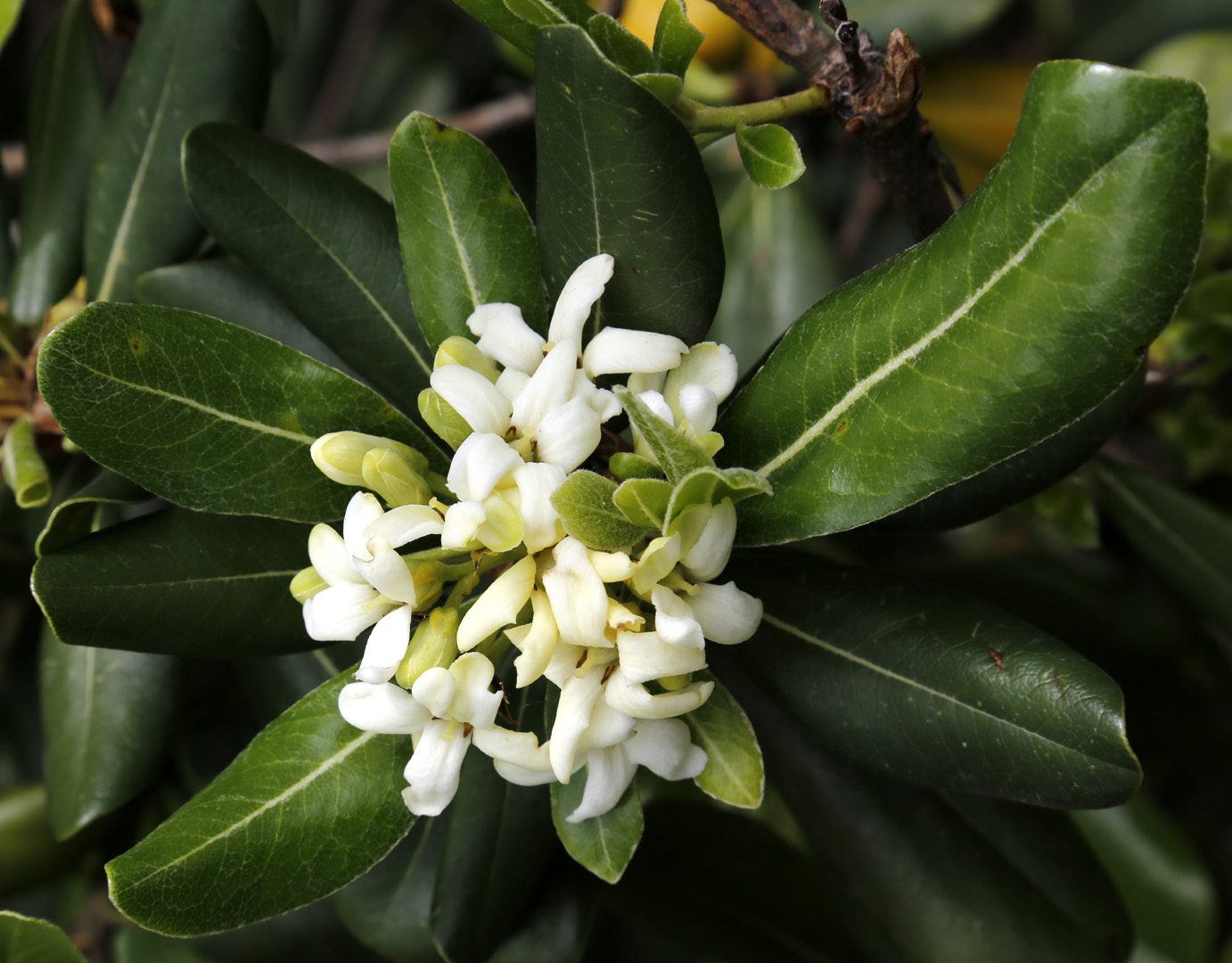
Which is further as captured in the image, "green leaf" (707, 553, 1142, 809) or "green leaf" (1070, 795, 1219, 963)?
"green leaf" (1070, 795, 1219, 963)

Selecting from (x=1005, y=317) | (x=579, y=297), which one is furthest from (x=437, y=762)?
(x=1005, y=317)

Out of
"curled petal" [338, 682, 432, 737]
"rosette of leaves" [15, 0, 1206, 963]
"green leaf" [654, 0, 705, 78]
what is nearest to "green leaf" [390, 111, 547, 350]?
"rosette of leaves" [15, 0, 1206, 963]

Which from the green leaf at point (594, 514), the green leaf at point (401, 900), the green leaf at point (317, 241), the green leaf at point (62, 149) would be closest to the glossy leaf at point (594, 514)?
the green leaf at point (594, 514)

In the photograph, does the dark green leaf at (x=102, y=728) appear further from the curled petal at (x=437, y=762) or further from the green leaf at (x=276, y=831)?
the curled petal at (x=437, y=762)

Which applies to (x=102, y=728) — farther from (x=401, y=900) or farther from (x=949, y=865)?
(x=949, y=865)

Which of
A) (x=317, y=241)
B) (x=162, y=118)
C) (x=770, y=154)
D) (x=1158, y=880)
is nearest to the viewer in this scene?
(x=770, y=154)

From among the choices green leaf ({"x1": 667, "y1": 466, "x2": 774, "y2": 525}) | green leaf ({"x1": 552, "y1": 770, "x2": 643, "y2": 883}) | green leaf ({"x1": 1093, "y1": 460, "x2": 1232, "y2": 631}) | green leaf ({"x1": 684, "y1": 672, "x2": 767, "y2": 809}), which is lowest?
green leaf ({"x1": 552, "y1": 770, "x2": 643, "y2": 883})

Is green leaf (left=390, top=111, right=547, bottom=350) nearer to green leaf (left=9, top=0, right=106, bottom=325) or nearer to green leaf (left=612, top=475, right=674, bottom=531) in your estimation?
green leaf (left=612, top=475, right=674, bottom=531)
